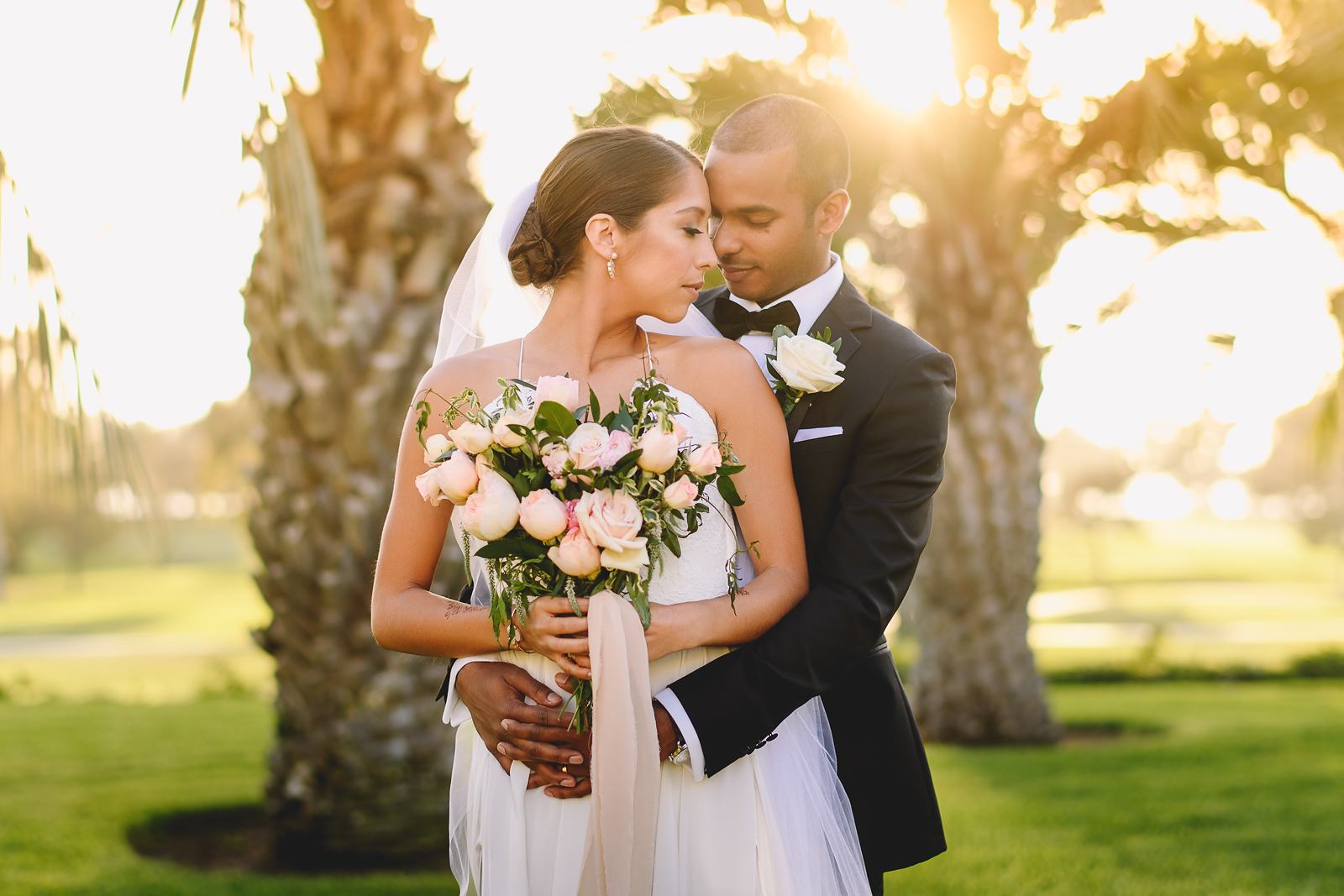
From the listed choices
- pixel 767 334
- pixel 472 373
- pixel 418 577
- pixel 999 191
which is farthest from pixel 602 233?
pixel 999 191

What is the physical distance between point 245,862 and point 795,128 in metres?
4.56

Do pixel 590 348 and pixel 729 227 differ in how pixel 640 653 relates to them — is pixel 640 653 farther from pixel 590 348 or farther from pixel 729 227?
pixel 729 227

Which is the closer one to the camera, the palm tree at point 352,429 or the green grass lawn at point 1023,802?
the green grass lawn at point 1023,802

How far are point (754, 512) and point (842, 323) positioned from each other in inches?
22.9

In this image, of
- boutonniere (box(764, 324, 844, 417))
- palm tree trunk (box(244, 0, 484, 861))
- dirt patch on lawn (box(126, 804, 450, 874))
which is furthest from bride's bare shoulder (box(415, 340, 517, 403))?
dirt patch on lawn (box(126, 804, 450, 874))

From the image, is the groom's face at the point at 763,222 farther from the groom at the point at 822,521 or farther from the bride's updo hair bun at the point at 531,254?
the bride's updo hair bun at the point at 531,254

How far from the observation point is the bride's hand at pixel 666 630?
8.55ft

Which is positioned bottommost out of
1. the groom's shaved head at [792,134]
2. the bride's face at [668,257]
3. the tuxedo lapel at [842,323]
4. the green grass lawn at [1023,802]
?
the green grass lawn at [1023,802]

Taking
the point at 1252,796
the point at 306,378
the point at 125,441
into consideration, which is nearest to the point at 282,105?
the point at 125,441

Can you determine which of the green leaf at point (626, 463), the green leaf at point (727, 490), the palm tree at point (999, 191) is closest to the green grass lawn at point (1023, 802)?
the palm tree at point (999, 191)

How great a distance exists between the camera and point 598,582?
8.32 feet

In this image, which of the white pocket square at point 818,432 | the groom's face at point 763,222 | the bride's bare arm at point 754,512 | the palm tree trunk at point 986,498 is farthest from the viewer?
the palm tree trunk at point 986,498

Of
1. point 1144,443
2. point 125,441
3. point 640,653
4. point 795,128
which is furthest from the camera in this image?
point 1144,443

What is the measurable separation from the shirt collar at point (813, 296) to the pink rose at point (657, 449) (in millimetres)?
813
